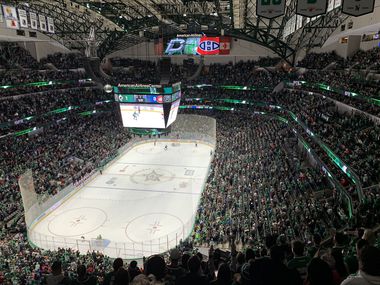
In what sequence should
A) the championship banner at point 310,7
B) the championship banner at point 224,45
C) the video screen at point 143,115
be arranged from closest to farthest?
the championship banner at point 310,7 < the video screen at point 143,115 < the championship banner at point 224,45

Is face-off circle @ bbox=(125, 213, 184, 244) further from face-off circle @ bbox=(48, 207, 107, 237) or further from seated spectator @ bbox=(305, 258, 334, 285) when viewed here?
seated spectator @ bbox=(305, 258, 334, 285)

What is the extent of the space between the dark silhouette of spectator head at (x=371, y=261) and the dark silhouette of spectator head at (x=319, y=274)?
51 centimetres

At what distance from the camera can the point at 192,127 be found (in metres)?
36.2

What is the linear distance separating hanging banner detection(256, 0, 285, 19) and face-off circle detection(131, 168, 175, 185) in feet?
60.2

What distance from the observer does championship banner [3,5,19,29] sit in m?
16.1

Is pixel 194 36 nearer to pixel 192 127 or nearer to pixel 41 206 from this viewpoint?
pixel 192 127

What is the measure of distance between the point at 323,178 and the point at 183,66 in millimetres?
32908

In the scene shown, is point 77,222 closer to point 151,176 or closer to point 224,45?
point 151,176

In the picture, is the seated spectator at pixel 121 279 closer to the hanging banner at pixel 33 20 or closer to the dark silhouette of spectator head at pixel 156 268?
the dark silhouette of spectator head at pixel 156 268

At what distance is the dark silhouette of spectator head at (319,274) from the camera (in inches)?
119

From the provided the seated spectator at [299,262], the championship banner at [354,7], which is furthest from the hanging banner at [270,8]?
the seated spectator at [299,262]

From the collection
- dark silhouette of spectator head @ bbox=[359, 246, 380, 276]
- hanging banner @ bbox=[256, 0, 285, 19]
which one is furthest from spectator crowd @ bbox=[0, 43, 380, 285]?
hanging banner @ bbox=[256, 0, 285, 19]

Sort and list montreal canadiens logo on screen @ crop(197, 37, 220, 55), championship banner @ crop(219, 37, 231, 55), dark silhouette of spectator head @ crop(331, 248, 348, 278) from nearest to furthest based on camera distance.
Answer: dark silhouette of spectator head @ crop(331, 248, 348, 278)
montreal canadiens logo on screen @ crop(197, 37, 220, 55)
championship banner @ crop(219, 37, 231, 55)

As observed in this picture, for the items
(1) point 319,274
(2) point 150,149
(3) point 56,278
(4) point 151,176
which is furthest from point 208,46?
(1) point 319,274
